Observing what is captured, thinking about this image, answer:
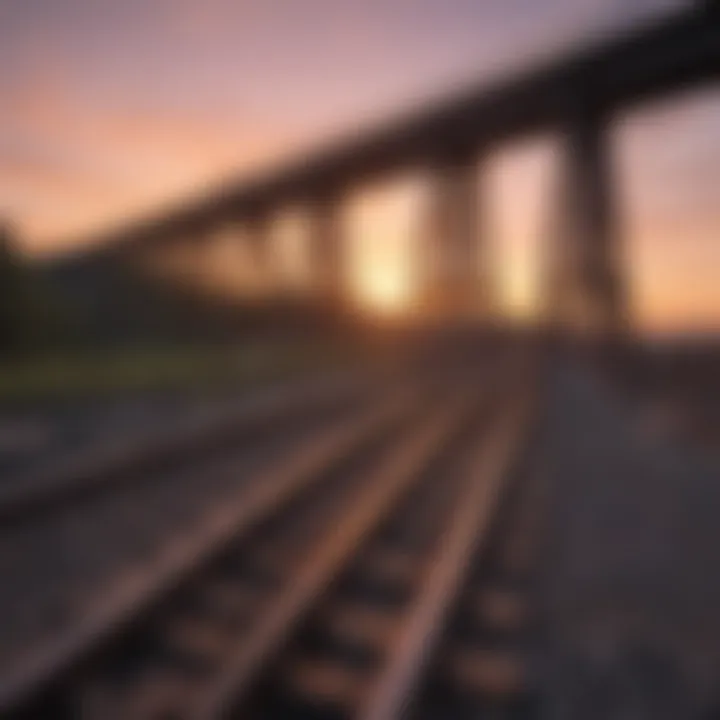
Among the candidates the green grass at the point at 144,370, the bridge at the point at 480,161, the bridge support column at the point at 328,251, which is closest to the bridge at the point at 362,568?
the green grass at the point at 144,370

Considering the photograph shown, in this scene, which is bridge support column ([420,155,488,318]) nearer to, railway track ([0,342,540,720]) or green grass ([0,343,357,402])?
green grass ([0,343,357,402])

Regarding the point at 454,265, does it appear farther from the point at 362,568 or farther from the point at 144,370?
the point at 362,568

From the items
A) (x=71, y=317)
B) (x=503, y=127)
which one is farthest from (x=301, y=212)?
(x=71, y=317)

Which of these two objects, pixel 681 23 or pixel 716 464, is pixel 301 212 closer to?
pixel 681 23

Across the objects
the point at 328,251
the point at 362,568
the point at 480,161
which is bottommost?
the point at 362,568

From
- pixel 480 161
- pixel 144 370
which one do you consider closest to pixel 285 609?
pixel 144 370

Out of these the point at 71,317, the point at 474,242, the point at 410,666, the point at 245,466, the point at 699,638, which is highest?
the point at 474,242
